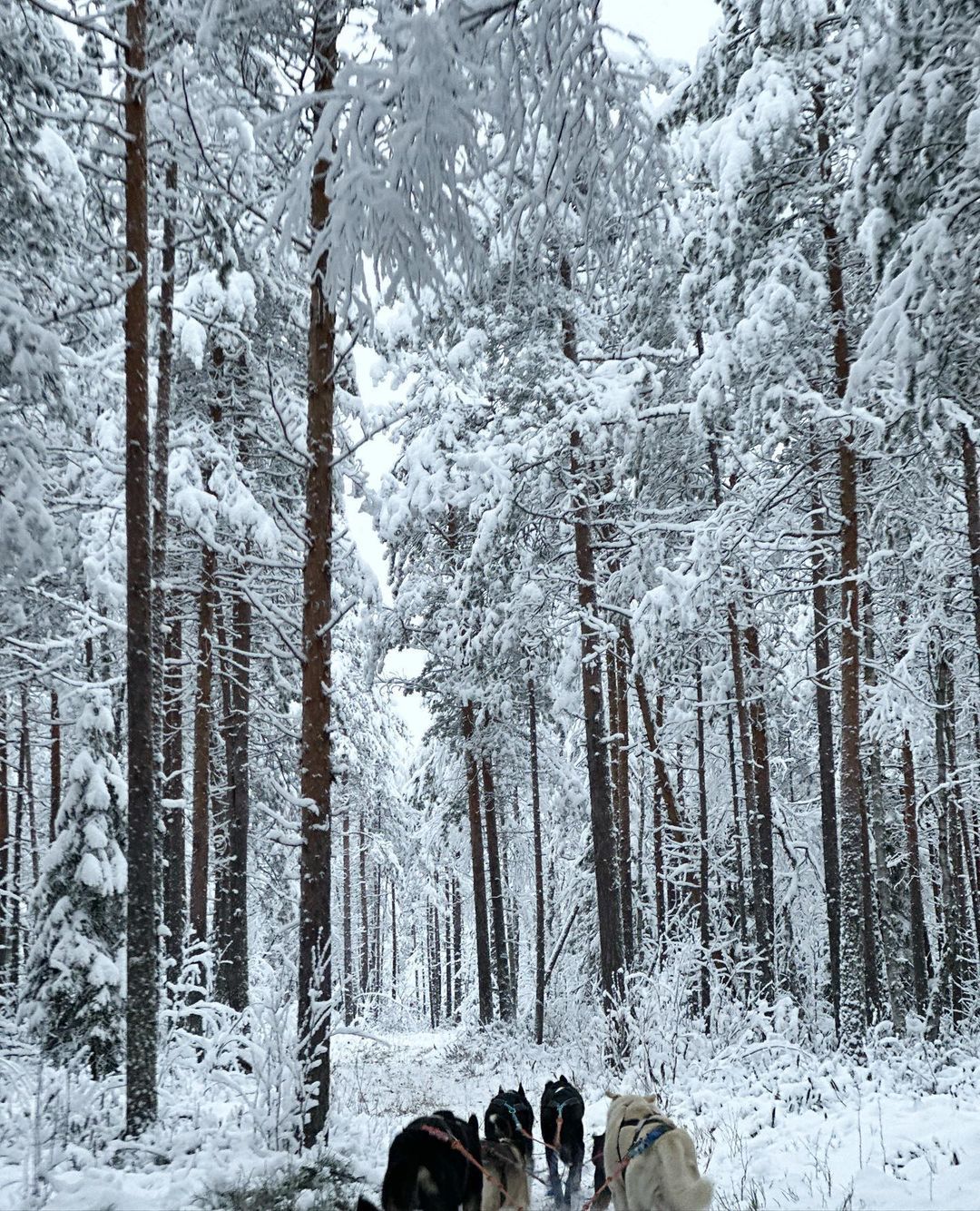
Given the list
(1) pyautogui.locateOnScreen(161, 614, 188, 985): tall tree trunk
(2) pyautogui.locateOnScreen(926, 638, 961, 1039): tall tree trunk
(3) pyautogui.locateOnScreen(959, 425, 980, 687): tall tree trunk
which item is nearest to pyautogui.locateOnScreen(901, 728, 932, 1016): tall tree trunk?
(2) pyautogui.locateOnScreen(926, 638, 961, 1039): tall tree trunk

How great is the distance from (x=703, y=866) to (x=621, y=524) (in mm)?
7925

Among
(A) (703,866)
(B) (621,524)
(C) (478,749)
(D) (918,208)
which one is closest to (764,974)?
(A) (703,866)

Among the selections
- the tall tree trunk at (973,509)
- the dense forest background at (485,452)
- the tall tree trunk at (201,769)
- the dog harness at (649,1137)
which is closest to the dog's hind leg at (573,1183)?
the dense forest background at (485,452)

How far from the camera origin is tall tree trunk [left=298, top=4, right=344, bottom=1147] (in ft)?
23.4

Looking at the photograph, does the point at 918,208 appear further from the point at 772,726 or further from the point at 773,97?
the point at 772,726

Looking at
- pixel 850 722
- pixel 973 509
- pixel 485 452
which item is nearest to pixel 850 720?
pixel 850 722

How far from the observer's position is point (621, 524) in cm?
1450

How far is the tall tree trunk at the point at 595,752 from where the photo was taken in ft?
46.0

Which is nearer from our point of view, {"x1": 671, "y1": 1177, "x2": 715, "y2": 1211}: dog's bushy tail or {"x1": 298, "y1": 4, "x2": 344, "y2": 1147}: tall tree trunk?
{"x1": 671, "y1": 1177, "x2": 715, "y2": 1211}: dog's bushy tail

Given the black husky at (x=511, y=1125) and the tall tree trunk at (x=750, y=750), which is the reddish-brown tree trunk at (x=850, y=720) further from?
the black husky at (x=511, y=1125)

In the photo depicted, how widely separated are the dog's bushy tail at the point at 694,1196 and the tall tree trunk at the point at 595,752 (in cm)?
890

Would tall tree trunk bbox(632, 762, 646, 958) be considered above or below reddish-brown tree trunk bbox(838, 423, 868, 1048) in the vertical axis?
below

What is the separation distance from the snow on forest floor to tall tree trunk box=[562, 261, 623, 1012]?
2.61 metres

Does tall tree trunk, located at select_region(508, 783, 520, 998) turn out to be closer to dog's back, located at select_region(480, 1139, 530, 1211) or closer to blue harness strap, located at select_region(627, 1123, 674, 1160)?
dog's back, located at select_region(480, 1139, 530, 1211)
